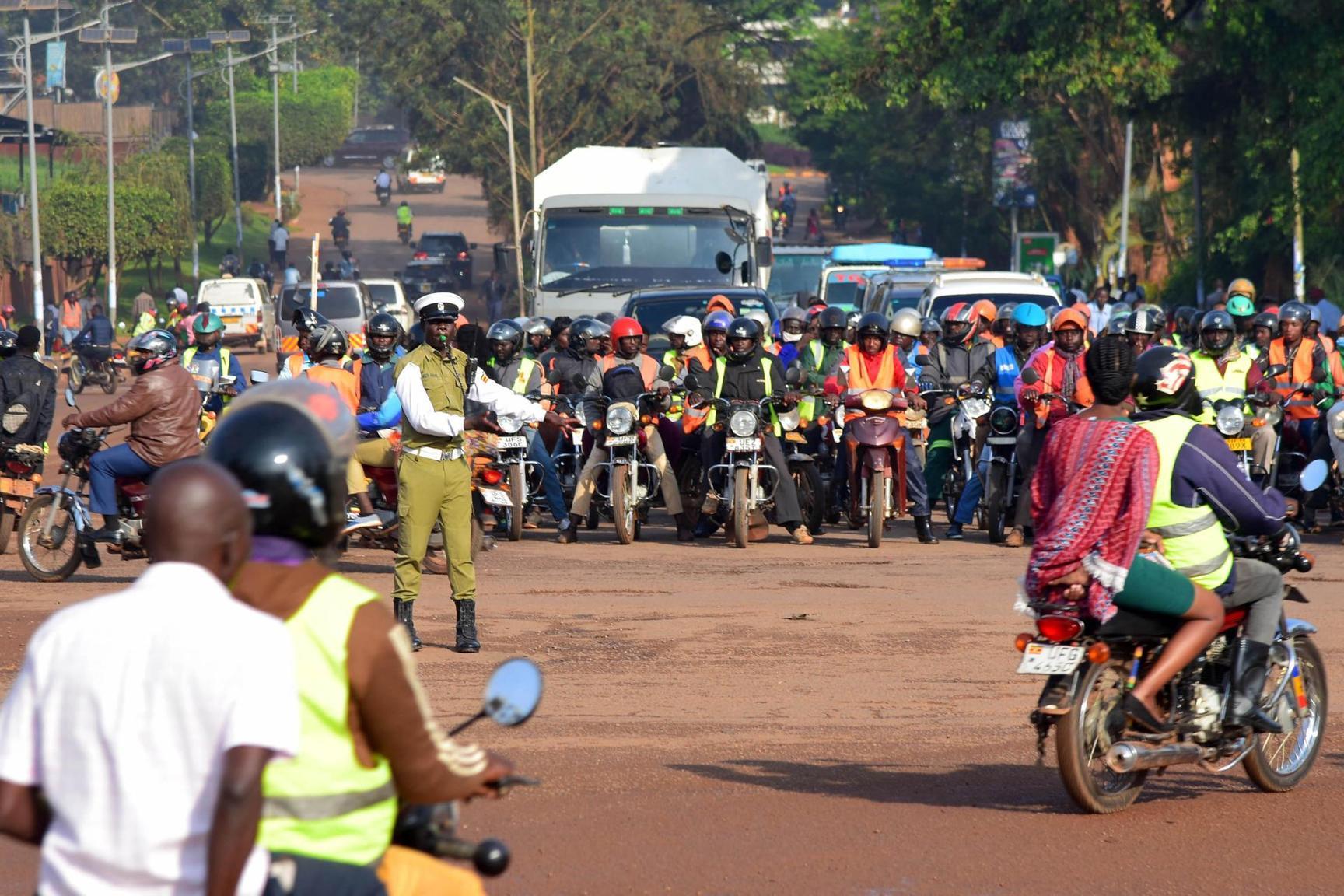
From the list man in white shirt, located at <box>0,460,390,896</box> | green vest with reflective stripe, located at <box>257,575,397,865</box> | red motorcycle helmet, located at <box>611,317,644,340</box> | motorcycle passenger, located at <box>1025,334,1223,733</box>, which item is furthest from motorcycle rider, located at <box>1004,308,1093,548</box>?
man in white shirt, located at <box>0,460,390,896</box>

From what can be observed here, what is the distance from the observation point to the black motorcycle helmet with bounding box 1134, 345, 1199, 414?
6801mm

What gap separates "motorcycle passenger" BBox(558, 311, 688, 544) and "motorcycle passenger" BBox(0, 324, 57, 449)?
3.95m

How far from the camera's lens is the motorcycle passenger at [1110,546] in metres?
6.50

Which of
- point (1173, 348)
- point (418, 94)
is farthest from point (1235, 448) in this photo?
point (418, 94)

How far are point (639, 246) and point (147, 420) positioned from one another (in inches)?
483

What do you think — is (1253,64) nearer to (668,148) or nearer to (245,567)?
(668,148)

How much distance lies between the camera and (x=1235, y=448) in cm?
1506

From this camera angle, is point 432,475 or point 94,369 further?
point 94,369

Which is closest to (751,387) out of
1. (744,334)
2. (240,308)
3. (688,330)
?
(744,334)

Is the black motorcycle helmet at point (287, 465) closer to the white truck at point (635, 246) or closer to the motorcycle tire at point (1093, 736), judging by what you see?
the motorcycle tire at point (1093, 736)

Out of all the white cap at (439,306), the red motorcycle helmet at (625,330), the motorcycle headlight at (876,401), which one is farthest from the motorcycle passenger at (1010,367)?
the white cap at (439,306)

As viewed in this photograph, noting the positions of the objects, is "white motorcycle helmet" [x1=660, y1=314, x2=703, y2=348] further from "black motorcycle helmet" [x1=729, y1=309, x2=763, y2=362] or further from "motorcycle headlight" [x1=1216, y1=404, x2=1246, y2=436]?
"motorcycle headlight" [x1=1216, y1=404, x2=1246, y2=436]

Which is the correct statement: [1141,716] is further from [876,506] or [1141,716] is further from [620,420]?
[620,420]

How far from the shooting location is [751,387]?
14852 mm
